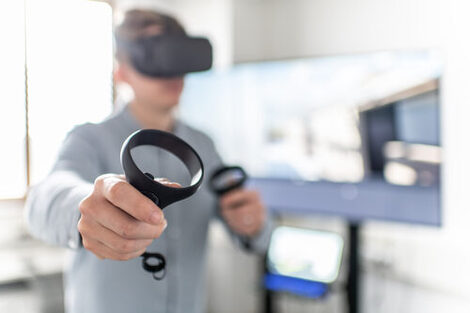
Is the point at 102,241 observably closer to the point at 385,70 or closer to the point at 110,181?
the point at 110,181

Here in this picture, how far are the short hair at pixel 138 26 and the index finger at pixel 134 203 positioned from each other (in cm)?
19

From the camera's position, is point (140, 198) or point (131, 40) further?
point (131, 40)

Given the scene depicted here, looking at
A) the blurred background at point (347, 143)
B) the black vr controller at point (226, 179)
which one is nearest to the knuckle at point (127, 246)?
the black vr controller at point (226, 179)

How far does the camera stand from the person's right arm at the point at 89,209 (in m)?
0.31

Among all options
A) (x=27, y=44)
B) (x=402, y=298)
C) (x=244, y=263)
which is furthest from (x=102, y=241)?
(x=244, y=263)

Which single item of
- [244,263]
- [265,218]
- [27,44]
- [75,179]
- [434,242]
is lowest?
[244,263]

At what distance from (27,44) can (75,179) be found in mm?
113

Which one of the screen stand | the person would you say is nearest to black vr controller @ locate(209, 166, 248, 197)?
the person

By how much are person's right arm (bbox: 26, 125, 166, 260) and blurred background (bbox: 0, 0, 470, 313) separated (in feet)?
1.94

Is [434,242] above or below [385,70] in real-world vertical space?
below

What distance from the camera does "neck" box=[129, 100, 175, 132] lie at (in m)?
0.45

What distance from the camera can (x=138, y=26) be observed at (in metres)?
0.47

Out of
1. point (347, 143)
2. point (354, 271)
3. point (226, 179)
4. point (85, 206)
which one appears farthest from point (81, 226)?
point (354, 271)

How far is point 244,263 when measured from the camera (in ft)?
7.90
